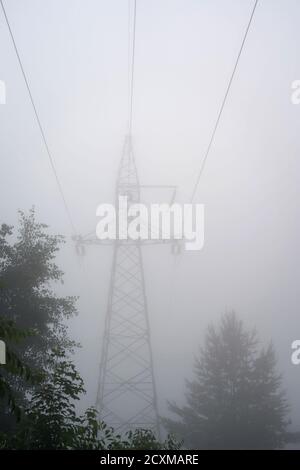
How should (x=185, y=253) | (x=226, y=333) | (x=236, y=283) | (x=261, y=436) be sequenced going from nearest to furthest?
(x=261, y=436)
(x=226, y=333)
(x=236, y=283)
(x=185, y=253)

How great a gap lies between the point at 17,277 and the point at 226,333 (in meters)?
15.8

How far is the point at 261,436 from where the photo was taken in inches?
766

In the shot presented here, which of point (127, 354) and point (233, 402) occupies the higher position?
point (127, 354)

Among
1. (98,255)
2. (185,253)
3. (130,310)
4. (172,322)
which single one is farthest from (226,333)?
(98,255)

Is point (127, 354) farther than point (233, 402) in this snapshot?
No

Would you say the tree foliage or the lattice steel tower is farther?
the tree foliage

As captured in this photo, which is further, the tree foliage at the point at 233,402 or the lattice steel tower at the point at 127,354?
the tree foliage at the point at 233,402

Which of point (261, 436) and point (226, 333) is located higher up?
point (226, 333)

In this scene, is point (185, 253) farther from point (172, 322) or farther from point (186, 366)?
point (186, 366)
